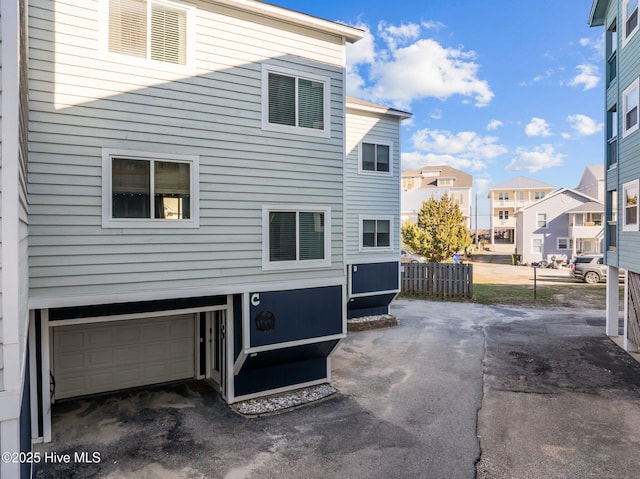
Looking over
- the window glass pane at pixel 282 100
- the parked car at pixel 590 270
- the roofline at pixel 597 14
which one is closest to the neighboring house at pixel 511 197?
the parked car at pixel 590 270

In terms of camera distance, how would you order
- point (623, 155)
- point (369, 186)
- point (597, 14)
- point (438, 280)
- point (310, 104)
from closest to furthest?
point (310, 104)
point (623, 155)
point (597, 14)
point (369, 186)
point (438, 280)

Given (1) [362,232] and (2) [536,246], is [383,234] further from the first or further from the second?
(2) [536,246]

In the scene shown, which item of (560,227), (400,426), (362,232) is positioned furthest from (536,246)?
(400,426)

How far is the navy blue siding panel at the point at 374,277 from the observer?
43.3ft

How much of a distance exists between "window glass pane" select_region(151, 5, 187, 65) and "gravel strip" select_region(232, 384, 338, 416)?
5.94 meters

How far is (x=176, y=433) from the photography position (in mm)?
6047

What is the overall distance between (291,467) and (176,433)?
2032 mm

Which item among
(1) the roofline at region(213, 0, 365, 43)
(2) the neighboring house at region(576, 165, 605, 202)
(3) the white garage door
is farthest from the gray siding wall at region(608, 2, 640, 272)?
(2) the neighboring house at region(576, 165, 605, 202)

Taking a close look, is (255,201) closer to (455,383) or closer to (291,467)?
(291,467)

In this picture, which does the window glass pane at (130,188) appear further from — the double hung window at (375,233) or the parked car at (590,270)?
the parked car at (590,270)

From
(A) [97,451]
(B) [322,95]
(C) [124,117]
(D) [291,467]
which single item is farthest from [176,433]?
(B) [322,95]

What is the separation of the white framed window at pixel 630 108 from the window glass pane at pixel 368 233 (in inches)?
294

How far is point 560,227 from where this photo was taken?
32.9m

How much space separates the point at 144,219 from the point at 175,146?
126 cm
